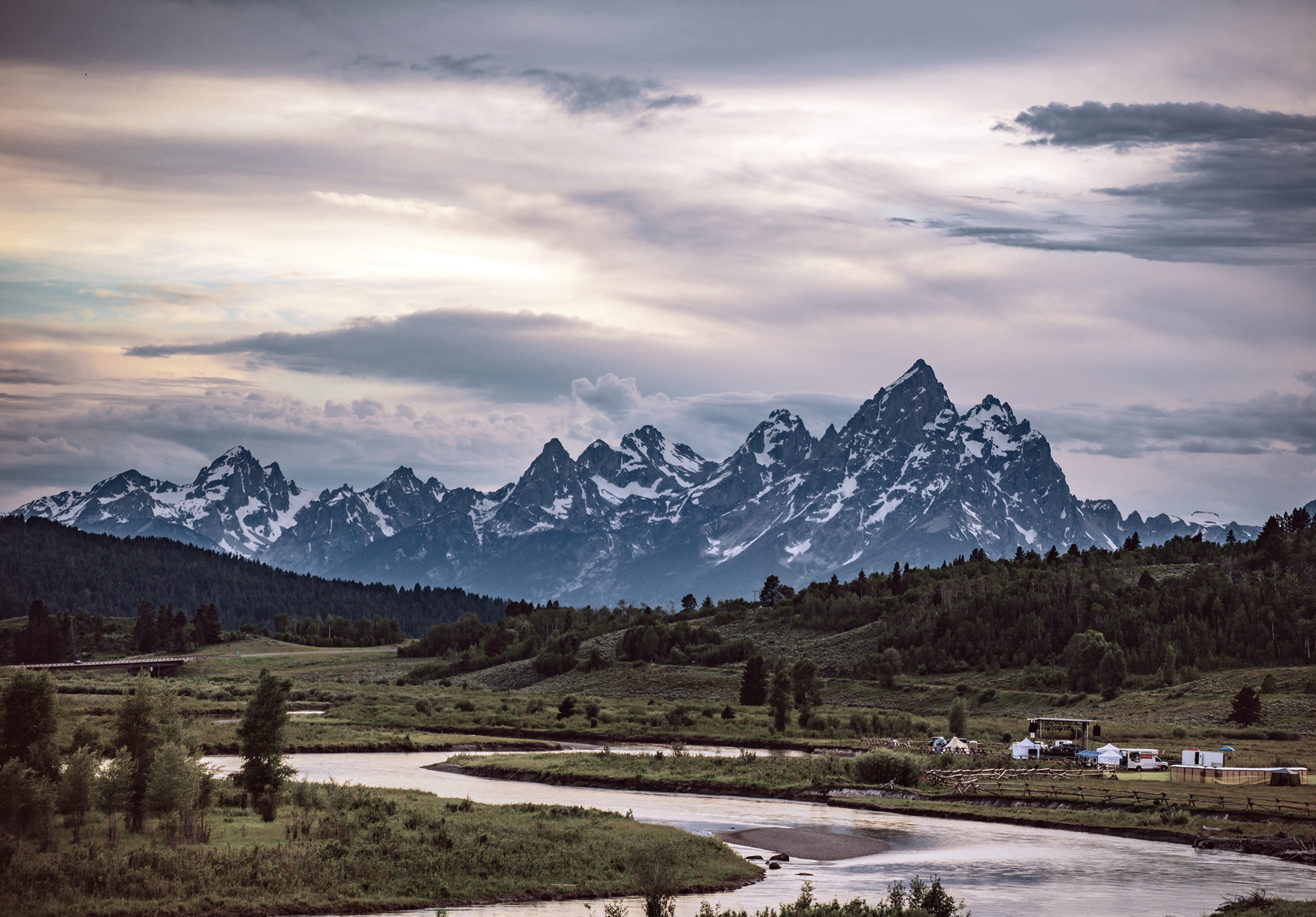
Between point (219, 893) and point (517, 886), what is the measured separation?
11547 millimetres

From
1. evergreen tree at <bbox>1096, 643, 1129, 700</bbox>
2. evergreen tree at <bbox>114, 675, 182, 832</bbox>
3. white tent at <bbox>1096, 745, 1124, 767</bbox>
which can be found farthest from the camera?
evergreen tree at <bbox>1096, 643, 1129, 700</bbox>

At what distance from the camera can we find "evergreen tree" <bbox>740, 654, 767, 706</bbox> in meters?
157

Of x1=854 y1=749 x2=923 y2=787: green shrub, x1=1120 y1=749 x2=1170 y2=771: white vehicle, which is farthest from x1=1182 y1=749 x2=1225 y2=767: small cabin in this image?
x1=854 y1=749 x2=923 y2=787: green shrub

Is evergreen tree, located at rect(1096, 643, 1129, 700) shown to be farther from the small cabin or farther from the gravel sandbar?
the gravel sandbar

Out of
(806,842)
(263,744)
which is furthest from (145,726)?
(806,842)

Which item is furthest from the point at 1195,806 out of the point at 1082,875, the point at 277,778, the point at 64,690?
the point at 64,690

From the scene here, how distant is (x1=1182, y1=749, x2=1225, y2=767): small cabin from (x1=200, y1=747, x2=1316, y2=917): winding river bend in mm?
24119

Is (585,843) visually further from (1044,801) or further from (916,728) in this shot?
(916,728)

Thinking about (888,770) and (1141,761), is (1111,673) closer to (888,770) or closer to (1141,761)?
(1141,761)

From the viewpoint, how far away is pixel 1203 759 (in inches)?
3391

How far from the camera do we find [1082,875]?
174 feet

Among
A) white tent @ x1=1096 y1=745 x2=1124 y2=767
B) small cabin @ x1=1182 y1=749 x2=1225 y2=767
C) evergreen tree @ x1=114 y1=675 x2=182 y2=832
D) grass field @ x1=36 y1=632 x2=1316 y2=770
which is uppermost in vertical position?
evergreen tree @ x1=114 y1=675 x2=182 y2=832

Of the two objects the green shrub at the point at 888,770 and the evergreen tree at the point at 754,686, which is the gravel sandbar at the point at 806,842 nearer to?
the green shrub at the point at 888,770

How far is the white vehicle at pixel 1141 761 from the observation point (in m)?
91.1
